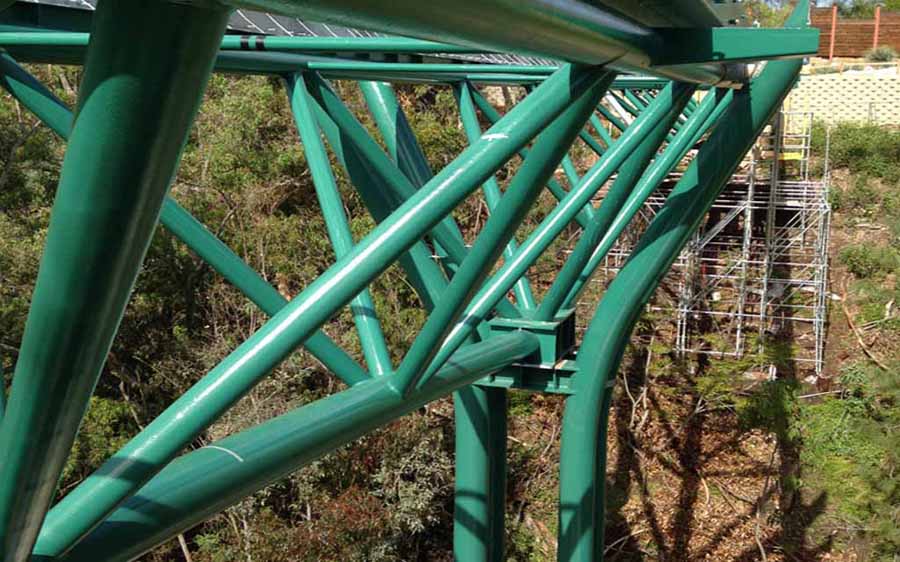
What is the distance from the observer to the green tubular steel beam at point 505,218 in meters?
2.47

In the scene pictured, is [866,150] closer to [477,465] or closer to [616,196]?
[477,465]

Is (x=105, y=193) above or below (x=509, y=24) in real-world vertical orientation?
below

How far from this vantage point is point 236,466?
2.54m

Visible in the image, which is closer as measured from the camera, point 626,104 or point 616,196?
point 616,196

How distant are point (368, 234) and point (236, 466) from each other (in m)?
0.77

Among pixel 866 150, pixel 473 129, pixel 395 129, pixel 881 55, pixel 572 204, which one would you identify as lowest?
pixel 572 204

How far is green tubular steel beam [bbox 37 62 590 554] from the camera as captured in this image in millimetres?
2193

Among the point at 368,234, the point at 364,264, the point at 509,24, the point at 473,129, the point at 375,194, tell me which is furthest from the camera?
the point at 473,129

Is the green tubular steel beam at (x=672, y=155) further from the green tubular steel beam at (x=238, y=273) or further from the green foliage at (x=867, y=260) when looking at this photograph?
the green foliage at (x=867, y=260)

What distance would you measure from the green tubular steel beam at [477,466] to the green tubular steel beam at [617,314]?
451mm

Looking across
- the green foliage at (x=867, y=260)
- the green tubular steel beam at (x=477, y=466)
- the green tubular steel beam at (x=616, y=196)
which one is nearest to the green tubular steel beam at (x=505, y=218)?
the green tubular steel beam at (x=616, y=196)

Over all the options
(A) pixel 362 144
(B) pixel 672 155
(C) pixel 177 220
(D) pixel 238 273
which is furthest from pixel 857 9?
(C) pixel 177 220

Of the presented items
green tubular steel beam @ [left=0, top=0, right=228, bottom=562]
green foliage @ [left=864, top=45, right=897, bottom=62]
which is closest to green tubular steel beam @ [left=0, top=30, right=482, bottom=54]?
green tubular steel beam @ [left=0, top=0, right=228, bottom=562]

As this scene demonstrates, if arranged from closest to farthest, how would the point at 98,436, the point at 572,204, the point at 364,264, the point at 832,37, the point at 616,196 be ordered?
the point at 364,264 → the point at 616,196 → the point at 572,204 → the point at 98,436 → the point at 832,37
